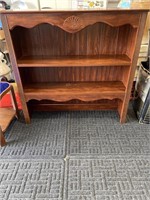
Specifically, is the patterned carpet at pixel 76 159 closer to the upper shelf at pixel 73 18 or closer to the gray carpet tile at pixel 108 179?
the gray carpet tile at pixel 108 179

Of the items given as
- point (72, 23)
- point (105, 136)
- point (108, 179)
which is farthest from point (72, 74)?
point (108, 179)

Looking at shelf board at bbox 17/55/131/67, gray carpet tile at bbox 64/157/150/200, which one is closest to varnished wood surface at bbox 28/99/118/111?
shelf board at bbox 17/55/131/67

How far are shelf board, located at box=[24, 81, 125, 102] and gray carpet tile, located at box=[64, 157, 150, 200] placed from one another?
0.53m

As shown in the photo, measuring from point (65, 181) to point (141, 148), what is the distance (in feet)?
2.25

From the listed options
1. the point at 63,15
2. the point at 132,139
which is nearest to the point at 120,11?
the point at 63,15

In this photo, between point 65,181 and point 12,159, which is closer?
point 65,181

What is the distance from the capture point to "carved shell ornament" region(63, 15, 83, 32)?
1.08 meters

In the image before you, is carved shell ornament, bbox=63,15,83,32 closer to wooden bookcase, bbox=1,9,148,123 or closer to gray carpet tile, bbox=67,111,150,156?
wooden bookcase, bbox=1,9,148,123

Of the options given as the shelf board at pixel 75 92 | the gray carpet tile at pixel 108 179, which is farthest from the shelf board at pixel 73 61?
the gray carpet tile at pixel 108 179

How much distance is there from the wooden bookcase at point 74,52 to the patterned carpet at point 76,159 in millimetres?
203

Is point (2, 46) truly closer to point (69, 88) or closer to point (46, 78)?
point (46, 78)

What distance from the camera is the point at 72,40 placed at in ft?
4.54

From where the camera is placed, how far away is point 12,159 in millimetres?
1239

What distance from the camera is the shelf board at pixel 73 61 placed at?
1.27m
